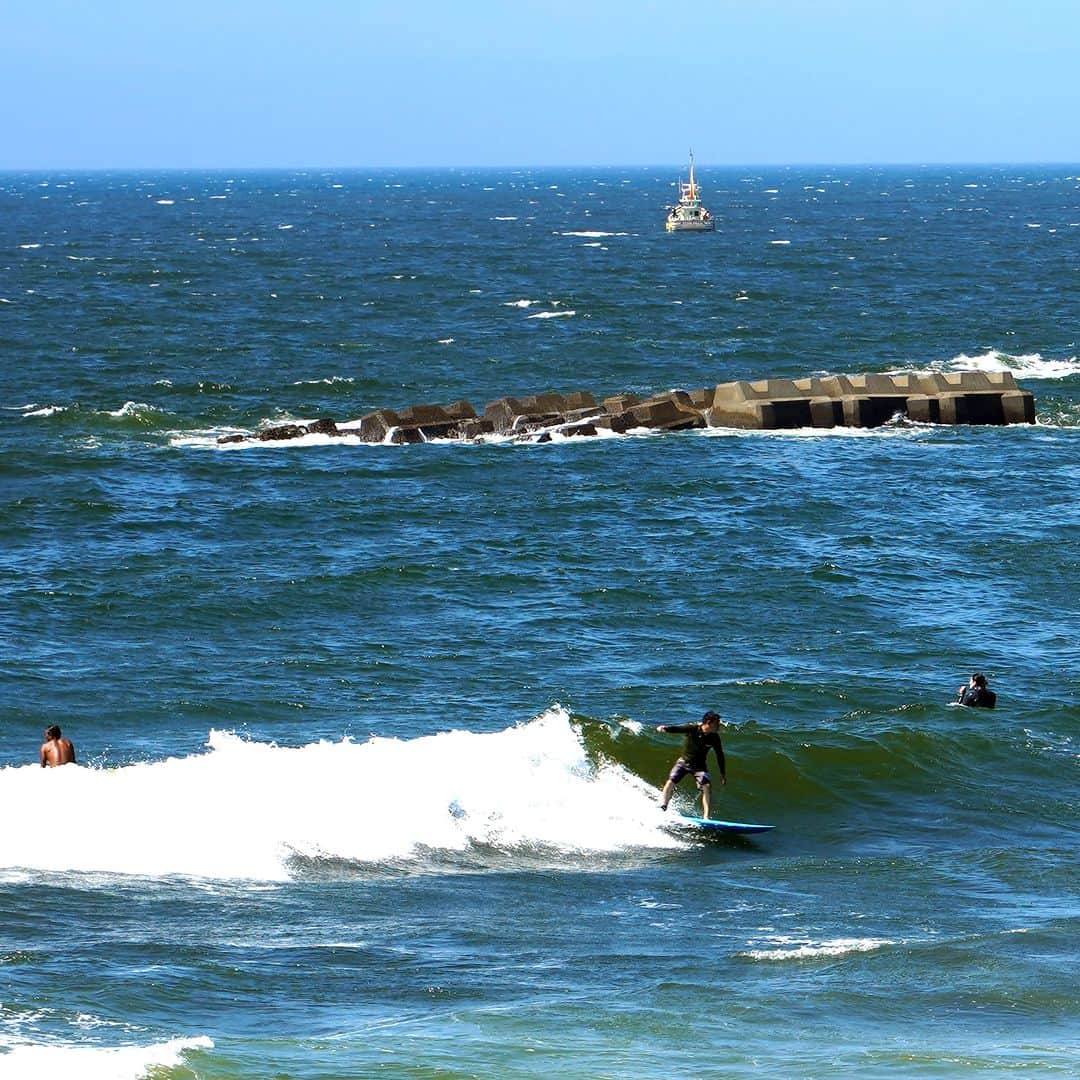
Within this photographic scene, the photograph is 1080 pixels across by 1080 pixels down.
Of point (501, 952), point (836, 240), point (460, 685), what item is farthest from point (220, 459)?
point (836, 240)

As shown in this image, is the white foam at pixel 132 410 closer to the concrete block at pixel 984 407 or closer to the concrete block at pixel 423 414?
the concrete block at pixel 423 414

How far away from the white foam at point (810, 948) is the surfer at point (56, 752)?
10182 millimetres

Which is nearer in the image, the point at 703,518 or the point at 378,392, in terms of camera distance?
the point at 703,518

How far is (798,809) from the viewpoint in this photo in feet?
86.7

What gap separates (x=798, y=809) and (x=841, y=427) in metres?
32.7

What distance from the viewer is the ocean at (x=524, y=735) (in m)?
17.2

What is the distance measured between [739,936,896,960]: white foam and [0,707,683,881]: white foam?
4598 mm

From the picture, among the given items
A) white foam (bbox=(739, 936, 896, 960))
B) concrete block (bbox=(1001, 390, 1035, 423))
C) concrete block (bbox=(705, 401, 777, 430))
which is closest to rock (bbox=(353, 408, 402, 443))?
concrete block (bbox=(705, 401, 777, 430))

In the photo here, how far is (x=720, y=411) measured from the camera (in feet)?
191

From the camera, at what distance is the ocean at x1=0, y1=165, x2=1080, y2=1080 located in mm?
17250

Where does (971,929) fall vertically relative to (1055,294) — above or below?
below

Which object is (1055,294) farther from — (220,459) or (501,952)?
(501,952)

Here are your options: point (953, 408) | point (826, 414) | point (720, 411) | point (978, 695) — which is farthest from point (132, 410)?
point (978, 695)

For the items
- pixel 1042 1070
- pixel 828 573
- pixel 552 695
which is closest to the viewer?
pixel 1042 1070
